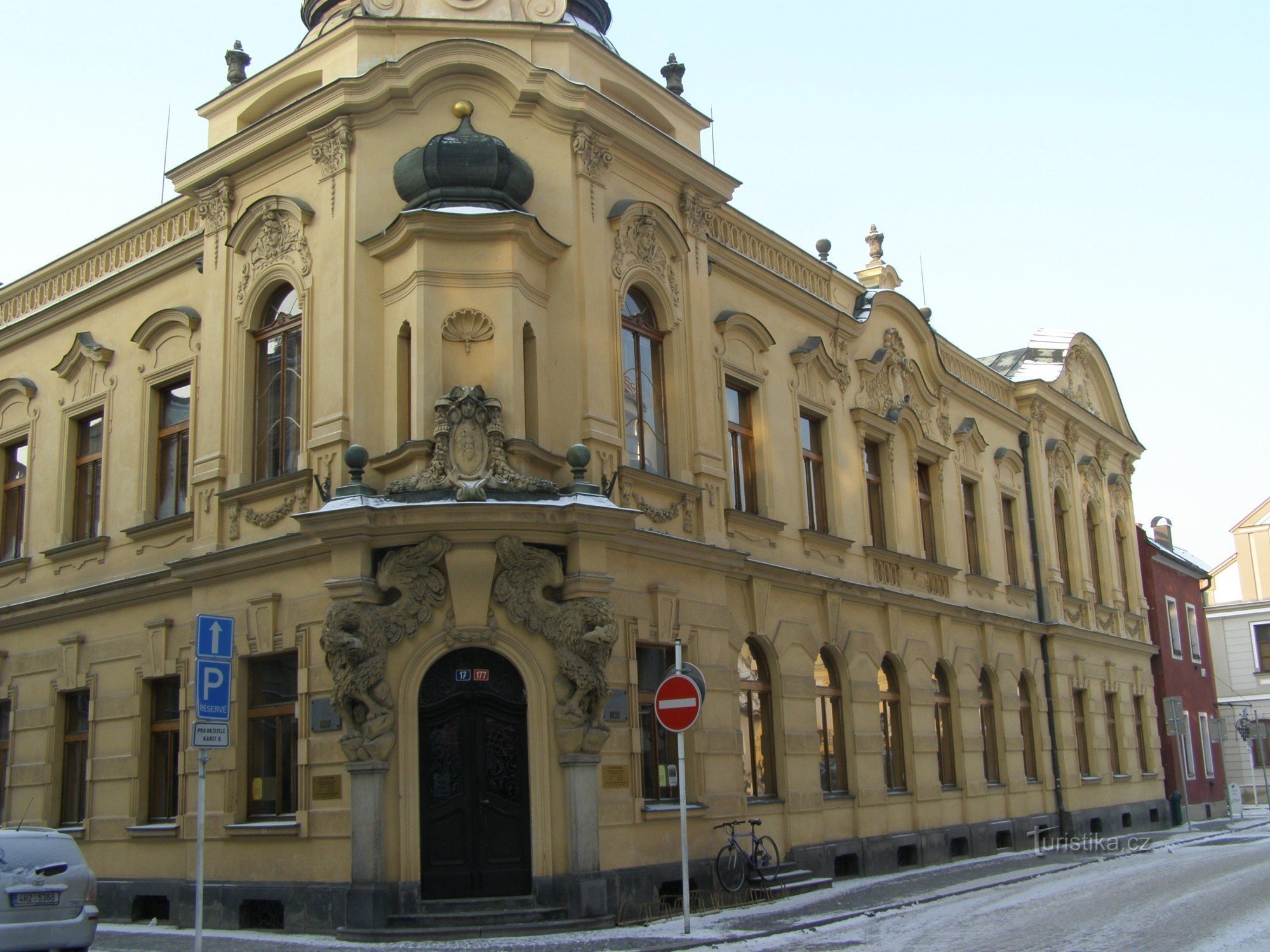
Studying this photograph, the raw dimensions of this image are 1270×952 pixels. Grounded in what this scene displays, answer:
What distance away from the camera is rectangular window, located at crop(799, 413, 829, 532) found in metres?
21.7

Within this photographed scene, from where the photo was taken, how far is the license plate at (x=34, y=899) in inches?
475

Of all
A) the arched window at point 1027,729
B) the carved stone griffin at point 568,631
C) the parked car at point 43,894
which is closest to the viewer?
the parked car at point 43,894

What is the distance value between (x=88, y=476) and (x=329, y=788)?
8.27 m

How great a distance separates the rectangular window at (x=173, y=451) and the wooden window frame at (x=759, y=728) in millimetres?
8289

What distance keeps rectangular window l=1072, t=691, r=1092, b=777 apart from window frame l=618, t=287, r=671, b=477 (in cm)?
1607

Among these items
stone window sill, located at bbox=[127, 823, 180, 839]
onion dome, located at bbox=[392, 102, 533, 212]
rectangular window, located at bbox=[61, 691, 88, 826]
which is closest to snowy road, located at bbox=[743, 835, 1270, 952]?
stone window sill, located at bbox=[127, 823, 180, 839]

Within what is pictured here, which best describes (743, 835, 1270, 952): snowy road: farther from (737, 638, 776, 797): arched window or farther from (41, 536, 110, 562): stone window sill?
(41, 536, 110, 562): stone window sill

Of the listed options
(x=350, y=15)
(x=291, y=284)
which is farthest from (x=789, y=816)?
(x=350, y=15)

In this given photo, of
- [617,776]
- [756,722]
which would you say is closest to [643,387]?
[756,722]

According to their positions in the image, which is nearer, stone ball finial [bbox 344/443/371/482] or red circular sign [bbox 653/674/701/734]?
red circular sign [bbox 653/674/701/734]

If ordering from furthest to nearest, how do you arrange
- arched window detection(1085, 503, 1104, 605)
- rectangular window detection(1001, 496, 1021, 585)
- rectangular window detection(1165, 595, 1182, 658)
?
rectangular window detection(1165, 595, 1182, 658) < arched window detection(1085, 503, 1104, 605) < rectangular window detection(1001, 496, 1021, 585)

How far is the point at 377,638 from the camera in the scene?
14516mm

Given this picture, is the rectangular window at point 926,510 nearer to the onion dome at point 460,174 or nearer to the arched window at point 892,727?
the arched window at point 892,727

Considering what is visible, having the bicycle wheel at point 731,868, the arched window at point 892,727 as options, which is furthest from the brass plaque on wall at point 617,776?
the arched window at point 892,727
